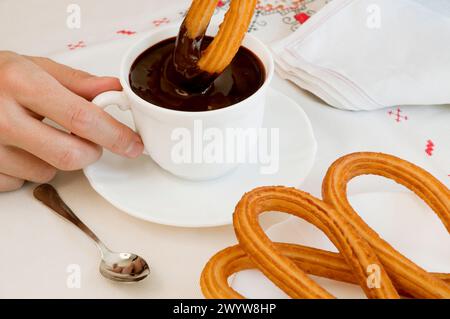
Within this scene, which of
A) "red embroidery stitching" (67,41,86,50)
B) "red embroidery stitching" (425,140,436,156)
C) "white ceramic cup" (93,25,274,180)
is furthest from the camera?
"red embroidery stitching" (67,41,86,50)

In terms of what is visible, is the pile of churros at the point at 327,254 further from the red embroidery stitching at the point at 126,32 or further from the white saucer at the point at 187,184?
the red embroidery stitching at the point at 126,32

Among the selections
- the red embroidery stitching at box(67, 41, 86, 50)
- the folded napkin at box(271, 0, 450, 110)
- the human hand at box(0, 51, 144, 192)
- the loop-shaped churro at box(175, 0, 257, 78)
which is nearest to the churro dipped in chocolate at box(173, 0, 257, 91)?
the loop-shaped churro at box(175, 0, 257, 78)

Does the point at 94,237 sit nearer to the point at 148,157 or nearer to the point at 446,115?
the point at 148,157

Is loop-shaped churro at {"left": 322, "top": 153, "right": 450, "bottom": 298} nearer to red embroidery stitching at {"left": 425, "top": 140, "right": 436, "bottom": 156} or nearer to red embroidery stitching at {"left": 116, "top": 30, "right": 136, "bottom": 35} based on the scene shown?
red embroidery stitching at {"left": 425, "top": 140, "right": 436, "bottom": 156}

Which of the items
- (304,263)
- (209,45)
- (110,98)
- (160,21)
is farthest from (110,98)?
(160,21)

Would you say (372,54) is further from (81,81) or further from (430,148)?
(81,81)
